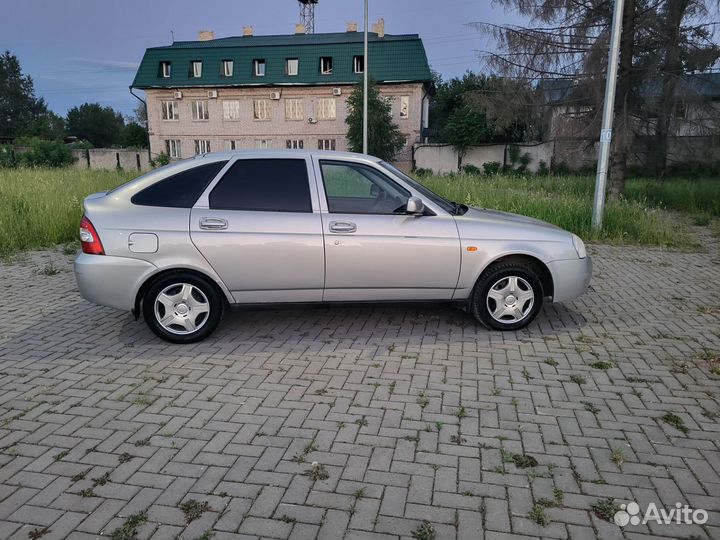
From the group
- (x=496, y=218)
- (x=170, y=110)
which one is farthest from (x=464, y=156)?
(x=496, y=218)

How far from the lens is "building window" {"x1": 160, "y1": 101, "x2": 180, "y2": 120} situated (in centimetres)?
4622

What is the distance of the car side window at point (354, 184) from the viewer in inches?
198

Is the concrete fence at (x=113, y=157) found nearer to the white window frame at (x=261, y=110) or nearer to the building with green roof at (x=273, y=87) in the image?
the building with green roof at (x=273, y=87)

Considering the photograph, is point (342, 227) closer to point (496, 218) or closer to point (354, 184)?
point (354, 184)

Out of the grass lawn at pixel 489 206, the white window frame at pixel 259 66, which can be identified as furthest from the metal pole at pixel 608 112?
the white window frame at pixel 259 66

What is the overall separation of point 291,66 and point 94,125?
58.9m

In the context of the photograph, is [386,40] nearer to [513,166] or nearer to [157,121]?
[513,166]

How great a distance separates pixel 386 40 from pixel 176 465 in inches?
1716

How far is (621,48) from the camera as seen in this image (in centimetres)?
1617

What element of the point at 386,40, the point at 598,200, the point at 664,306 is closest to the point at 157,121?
the point at 386,40

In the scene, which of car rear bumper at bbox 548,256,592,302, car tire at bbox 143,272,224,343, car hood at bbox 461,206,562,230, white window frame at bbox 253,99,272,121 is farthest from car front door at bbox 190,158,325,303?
white window frame at bbox 253,99,272,121

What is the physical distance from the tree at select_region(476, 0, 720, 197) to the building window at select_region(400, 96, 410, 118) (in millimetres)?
26384

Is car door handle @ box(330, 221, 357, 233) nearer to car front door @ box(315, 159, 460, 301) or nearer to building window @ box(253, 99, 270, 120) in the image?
car front door @ box(315, 159, 460, 301)

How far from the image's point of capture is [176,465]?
3.10 meters
